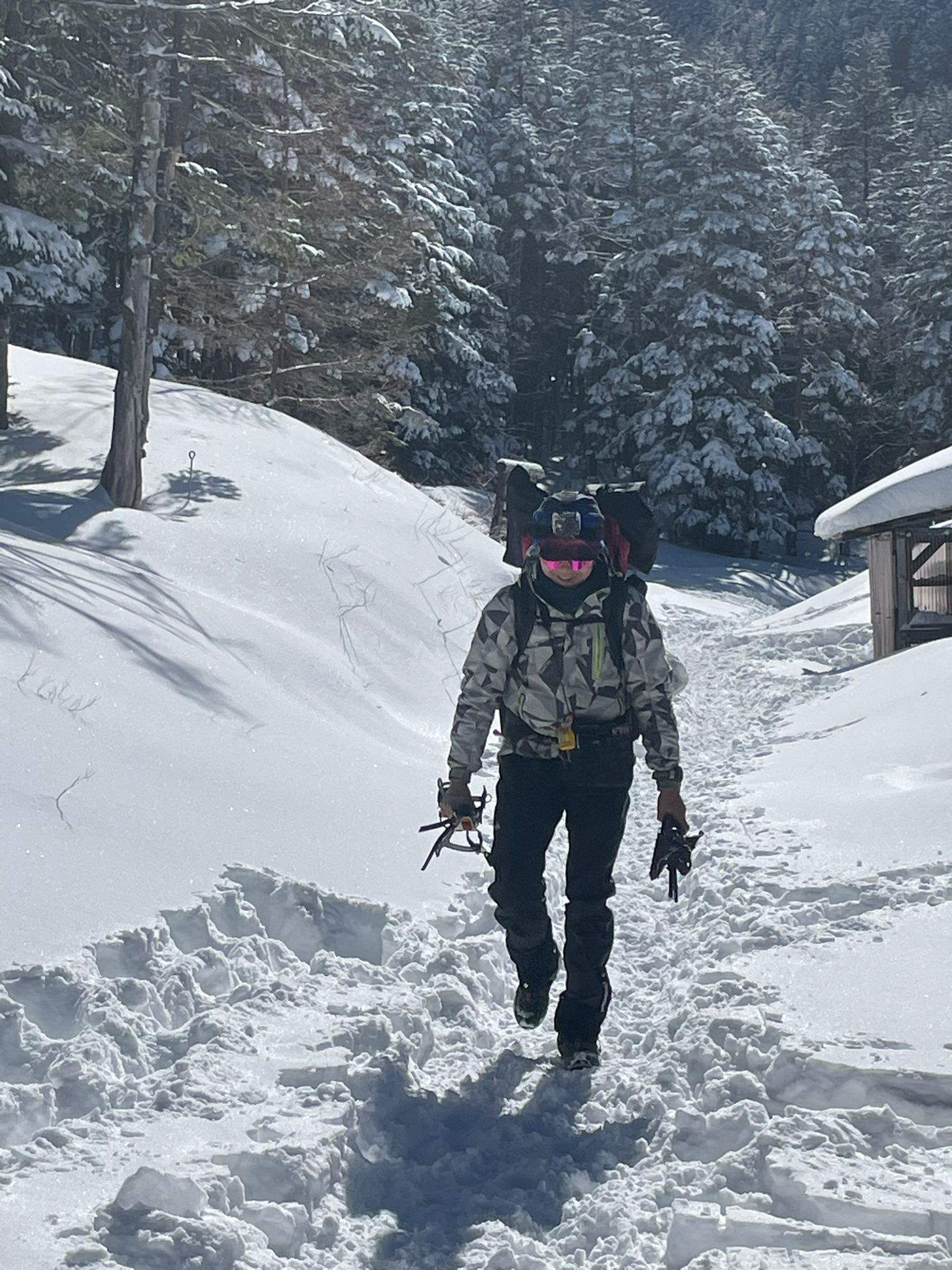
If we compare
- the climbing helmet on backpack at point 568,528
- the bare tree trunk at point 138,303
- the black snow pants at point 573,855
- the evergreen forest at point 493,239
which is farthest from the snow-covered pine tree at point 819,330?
the black snow pants at point 573,855

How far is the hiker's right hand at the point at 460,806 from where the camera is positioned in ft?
14.8

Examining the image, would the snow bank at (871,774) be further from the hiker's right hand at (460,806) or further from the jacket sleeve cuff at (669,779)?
the hiker's right hand at (460,806)

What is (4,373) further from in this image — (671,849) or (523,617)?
(671,849)

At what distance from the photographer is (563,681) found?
4418mm

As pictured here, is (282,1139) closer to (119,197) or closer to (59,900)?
(59,900)

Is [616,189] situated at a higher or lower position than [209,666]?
higher

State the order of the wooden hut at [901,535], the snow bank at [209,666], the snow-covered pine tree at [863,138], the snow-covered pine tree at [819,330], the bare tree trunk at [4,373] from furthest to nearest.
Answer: the snow-covered pine tree at [863,138] < the snow-covered pine tree at [819,330] < the bare tree trunk at [4,373] < the wooden hut at [901,535] < the snow bank at [209,666]

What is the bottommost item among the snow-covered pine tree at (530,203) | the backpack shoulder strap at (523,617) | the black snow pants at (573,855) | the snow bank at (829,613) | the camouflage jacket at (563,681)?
the snow bank at (829,613)

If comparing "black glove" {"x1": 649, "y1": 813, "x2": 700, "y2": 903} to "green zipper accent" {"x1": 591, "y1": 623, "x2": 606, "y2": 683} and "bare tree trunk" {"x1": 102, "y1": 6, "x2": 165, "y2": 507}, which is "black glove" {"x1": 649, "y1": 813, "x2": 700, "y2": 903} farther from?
"bare tree trunk" {"x1": 102, "y1": 6, "x2": 165, "y2": 507}

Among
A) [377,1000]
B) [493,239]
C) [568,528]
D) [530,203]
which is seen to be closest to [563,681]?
[568,528]

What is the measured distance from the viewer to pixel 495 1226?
11.2 feet

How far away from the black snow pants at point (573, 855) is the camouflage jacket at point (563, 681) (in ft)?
0.39

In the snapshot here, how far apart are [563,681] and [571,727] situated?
0.17 meters

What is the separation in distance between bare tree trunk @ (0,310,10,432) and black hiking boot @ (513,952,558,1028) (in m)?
12.4
